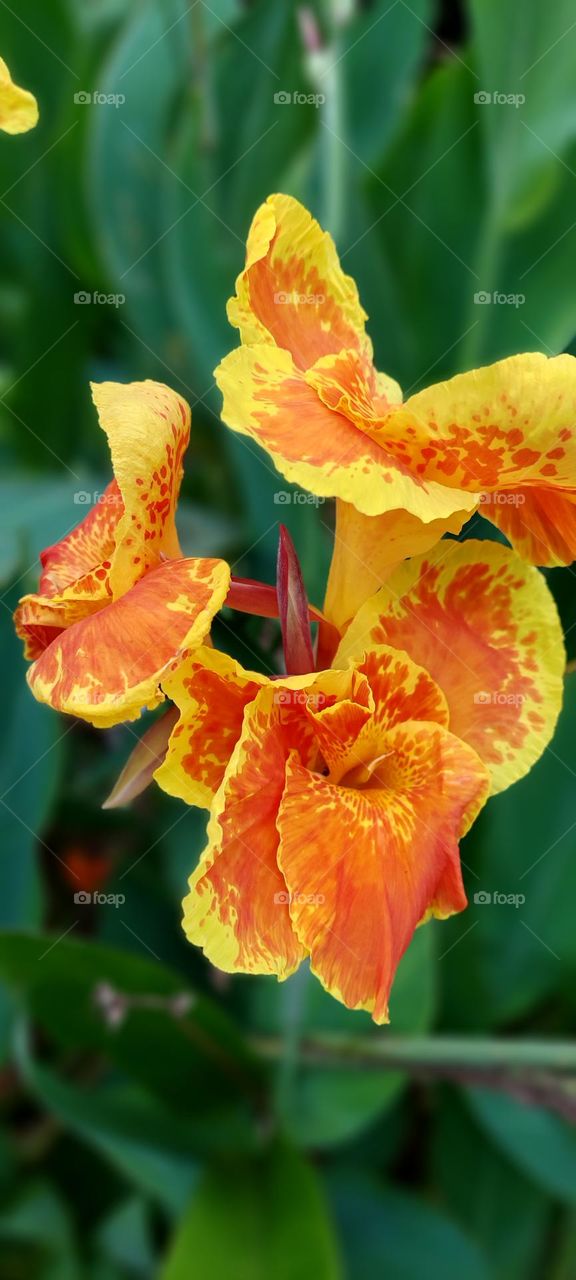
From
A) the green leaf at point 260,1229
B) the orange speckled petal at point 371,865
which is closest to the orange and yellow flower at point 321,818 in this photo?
the orange speckled petal at point 371,865

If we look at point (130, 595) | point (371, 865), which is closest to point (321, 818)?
point (371, 865)

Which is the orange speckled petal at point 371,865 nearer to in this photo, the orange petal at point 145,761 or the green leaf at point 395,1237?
the orange petal at point 145,761

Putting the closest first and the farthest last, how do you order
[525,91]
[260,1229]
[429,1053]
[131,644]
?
A: [131,644]
[429,1053]
[260,1229]
[525,91]

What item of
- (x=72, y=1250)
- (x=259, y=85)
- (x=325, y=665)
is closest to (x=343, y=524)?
(x=325, y=665)

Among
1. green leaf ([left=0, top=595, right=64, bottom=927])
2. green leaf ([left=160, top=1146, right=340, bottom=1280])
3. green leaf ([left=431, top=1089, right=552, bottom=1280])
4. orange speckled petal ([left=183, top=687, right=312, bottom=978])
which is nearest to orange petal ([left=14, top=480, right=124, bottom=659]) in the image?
orange speckled petal ([left=183, top=687, right=312, bottom=978])

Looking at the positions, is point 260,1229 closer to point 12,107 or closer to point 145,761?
point 145,761

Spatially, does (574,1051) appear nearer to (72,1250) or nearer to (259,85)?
(72,1250)
